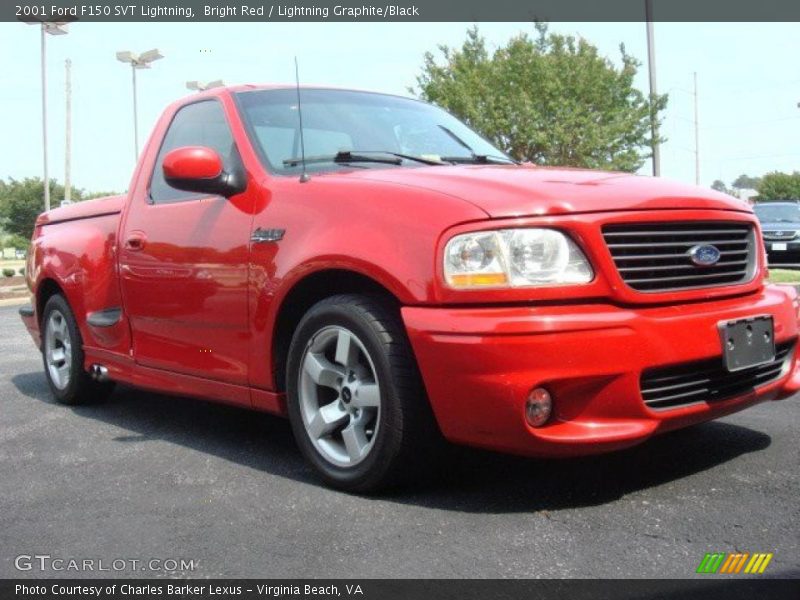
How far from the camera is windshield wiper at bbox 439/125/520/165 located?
423 centimetres

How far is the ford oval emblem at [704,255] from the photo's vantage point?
128 inches

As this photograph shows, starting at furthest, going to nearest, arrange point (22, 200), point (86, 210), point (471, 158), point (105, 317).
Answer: point (22, 200) < point (86, 210) < point (105, 317) < point (471, 158)

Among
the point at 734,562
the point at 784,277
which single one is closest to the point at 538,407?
the point at 734,562

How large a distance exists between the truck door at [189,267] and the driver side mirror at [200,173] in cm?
6

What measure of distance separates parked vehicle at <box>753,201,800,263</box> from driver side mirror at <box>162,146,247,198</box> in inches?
596

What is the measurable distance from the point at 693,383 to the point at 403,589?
1.30 metres

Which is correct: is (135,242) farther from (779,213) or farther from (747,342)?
(779,213)

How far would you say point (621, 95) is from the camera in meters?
22.9

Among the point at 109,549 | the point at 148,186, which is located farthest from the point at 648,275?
the point at 148,186

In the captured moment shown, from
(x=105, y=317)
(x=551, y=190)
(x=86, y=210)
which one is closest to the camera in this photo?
(x=551, y=190)

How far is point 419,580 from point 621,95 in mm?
21885

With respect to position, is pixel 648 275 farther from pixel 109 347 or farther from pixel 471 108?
pixel 471 108

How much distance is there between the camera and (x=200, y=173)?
384 centimetres

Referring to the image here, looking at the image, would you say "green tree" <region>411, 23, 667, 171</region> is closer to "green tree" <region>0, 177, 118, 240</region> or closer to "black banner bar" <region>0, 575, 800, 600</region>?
"black banner bar" <region>0, 575, 800, 600</region>
